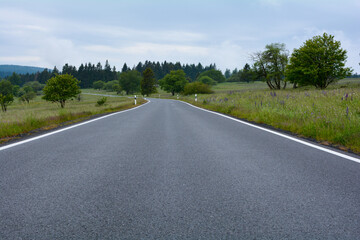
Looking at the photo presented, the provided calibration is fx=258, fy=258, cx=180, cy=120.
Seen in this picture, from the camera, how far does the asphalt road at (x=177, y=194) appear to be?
2.08 metres

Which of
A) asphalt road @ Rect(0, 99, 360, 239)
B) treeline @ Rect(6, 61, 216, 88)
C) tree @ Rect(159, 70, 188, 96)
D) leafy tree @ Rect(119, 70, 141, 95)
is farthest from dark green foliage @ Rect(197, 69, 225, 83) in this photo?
asphalt road @ Rect(0, 99, 360, 239)

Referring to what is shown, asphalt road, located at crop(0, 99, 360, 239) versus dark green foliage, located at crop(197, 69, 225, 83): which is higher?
dark green foliage, located at crop(197, 69, 225, 83)

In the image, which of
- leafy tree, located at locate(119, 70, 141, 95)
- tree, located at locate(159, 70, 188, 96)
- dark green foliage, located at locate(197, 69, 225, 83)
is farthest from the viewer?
dark green foliage, located at locate(197, 69, 225, 83)

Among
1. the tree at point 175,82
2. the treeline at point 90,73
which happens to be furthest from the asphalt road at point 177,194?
the treeline at point 90,73

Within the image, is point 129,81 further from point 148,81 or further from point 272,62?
point 272,62

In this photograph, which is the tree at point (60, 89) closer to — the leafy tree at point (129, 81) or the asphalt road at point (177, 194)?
the asphalt road at point (177, 194)

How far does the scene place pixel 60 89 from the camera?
156 ft

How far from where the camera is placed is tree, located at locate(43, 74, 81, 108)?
4719 centimetres

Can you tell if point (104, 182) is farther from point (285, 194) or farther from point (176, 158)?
point (285, 194)

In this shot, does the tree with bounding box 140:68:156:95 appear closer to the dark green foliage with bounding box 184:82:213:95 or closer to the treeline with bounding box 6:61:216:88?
the dark green foliage with bounding box 184:82:213:95

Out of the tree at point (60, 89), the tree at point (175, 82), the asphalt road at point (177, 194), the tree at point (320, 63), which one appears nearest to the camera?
the asphalt road at point (177, 194)

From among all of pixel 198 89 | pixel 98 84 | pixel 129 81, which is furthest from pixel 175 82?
pixel 98 84

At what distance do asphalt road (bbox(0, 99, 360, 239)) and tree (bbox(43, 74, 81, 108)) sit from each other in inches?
1832

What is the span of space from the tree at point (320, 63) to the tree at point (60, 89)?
40.0 meters
